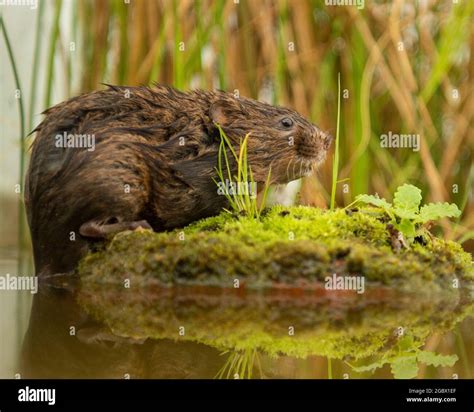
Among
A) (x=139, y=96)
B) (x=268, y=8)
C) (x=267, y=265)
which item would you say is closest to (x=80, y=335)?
(x=267, y=265)

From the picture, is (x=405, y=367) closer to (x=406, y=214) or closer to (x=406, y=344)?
(x=406, y=344)

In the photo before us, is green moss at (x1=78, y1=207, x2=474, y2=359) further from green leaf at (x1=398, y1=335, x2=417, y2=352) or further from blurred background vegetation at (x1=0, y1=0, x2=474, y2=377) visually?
blurred background vegetation at (x1=0, y1=0, x2=474, y2=377)

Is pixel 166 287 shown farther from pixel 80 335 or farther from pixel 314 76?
pixel 314 76

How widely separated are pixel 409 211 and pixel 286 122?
33.0 inches

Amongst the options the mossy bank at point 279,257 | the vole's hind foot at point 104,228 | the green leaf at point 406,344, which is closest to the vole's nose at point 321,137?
the mossy bank at point 279,257

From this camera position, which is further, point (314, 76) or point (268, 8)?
point (314, 76)

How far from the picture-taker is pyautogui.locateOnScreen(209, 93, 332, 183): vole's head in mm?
3916

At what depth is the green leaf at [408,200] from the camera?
3.61 meters

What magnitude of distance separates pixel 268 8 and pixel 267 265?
2.82 metres

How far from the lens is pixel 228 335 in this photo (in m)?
2.65

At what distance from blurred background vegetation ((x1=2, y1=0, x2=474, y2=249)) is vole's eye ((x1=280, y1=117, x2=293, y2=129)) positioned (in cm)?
129

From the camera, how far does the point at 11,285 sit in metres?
4.07

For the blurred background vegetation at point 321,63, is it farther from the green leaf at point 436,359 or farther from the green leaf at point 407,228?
the green leaf at point 436,359

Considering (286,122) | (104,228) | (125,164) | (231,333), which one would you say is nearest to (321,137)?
(286,122)
